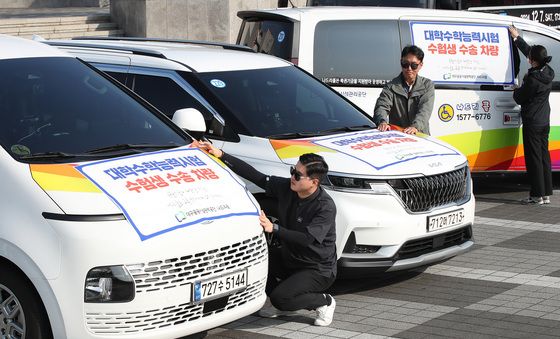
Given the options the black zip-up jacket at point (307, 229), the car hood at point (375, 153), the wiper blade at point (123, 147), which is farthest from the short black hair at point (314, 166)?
the wiper blade at point (123, 147)

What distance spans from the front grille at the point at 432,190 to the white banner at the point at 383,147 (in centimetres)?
19

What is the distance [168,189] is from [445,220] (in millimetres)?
2726

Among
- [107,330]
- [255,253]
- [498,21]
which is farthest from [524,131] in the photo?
[107,330]

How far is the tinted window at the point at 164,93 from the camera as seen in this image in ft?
28.6

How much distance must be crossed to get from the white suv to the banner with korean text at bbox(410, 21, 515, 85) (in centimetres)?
277

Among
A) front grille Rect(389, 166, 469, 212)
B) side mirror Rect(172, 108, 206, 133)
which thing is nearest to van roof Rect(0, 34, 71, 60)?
side mirror Rect(172, 108, 206, 133)

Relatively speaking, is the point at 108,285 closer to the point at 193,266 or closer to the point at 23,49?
the point at 193,266

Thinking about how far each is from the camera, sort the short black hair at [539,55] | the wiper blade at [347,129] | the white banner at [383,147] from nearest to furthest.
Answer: the white banner at [383,147], the wiper blade at [347,129], the short black hair at [539,55]

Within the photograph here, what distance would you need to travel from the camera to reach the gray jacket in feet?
33.8

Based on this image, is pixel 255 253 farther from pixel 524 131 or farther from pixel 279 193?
pixel 524 131

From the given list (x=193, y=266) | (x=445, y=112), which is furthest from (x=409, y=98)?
(x=193, y=266)

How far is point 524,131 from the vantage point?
40.3ft

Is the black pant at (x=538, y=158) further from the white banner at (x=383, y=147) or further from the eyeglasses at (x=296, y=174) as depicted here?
the eyeglasses at (x=296, y=174)

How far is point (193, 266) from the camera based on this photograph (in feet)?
20.2
